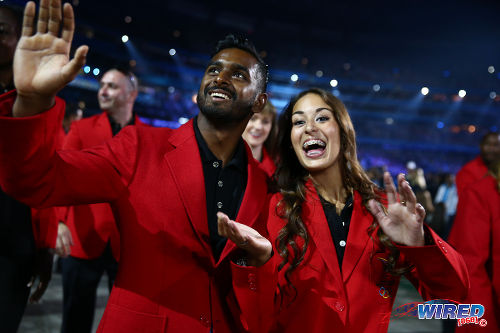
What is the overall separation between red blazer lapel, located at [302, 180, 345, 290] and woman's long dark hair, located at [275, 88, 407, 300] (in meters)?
0.04

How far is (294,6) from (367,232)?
3153 centimetres

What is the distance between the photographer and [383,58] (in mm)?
36031

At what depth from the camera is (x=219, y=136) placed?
1920 mm

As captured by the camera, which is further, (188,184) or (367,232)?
(367,232)

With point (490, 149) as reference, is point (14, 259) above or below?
below

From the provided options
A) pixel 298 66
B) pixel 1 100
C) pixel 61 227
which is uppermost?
pixel 298 66

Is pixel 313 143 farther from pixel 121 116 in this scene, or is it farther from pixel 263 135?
pixel 121 116

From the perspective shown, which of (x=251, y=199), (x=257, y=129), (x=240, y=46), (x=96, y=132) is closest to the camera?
(x=251, y=199)

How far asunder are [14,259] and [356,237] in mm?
1962

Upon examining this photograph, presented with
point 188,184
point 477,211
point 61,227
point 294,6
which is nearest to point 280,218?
point 188,184

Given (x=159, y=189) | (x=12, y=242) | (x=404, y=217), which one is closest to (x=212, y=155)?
(x=159, y=189)

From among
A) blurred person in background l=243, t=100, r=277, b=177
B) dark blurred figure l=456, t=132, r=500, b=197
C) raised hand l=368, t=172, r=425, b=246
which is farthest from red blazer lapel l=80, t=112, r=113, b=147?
dark blurred figure l=456, t=132, r=500, b=197

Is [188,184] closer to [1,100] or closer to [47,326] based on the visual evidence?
[1,100]

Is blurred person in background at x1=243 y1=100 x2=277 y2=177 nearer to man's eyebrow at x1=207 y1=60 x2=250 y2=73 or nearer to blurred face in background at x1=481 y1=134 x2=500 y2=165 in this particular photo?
man's eyebrow at x1=207 y1=60 x2=250 y2=73
